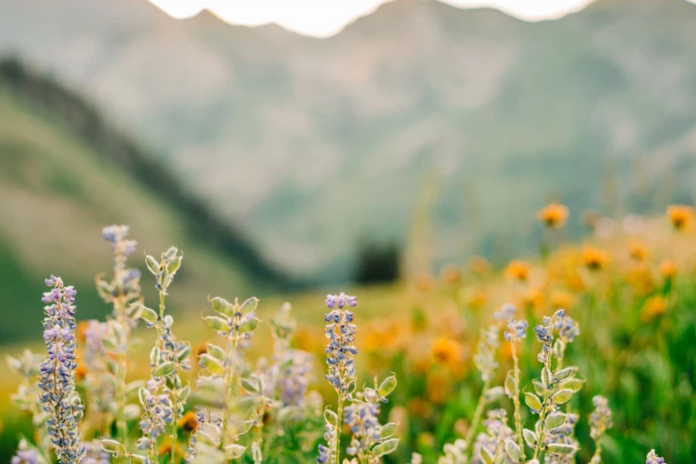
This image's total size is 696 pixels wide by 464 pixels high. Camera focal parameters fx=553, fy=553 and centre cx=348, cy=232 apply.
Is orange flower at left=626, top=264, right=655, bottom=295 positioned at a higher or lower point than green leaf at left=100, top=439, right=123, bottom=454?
higher

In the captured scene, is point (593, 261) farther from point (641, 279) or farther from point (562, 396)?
point (562, 396)

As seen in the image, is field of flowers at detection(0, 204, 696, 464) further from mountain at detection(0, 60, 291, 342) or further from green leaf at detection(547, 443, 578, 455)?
mountain at detection(0, 60, 291, 342)

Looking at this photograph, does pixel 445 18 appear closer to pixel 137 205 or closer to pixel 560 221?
pixel 137 205

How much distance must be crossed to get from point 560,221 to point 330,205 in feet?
135

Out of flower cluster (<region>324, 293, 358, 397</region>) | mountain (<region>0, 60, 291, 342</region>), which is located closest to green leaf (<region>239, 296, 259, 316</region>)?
flower cluster (<region>324, 293, 358, 397</region>)

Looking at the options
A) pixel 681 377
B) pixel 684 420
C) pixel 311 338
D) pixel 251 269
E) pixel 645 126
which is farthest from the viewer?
pixel 251 269

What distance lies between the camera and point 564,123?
133ft

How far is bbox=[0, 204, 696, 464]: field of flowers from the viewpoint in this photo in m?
0.84

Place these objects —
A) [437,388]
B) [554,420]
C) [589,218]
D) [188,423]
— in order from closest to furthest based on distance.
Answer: [554,420]
[188,423]
[437,388]
[589,218]

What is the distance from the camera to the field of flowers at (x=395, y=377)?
2.74ft

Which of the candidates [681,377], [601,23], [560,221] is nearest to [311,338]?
[560,221]

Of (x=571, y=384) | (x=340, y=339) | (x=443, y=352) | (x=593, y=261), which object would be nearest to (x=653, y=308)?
(x=593, y=261)

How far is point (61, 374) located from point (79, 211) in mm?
33702

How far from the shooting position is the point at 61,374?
89 centimetres
